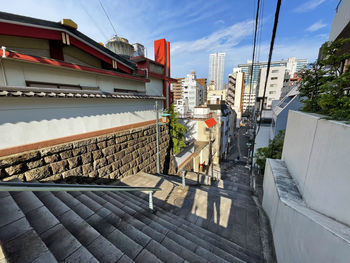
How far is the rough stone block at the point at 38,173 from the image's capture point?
351cm

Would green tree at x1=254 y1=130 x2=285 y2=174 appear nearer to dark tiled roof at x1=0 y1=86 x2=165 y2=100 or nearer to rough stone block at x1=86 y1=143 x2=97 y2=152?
rough stone block at x1=86 y1=143 x2=97 y2=152

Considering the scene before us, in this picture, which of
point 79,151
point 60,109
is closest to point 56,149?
point 79,151

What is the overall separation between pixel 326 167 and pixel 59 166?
6069mm

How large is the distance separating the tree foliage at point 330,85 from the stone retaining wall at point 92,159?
6138 mm

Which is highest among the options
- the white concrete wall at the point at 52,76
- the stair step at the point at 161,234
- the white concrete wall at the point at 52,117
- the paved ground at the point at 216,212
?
the white concrete wall at the point at 52,76

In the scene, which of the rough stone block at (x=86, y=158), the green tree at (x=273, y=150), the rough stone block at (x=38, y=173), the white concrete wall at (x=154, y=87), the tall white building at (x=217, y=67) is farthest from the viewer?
the tall white building at (x=217, y=67)

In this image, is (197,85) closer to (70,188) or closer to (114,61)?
(114,61)

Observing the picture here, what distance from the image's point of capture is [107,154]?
5.38 meters

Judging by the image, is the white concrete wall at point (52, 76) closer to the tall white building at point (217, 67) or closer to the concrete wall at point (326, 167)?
the concrete wall at point (326, 167)

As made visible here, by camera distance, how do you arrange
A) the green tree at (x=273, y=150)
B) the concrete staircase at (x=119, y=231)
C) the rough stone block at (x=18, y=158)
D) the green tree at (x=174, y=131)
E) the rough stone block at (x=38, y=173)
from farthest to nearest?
the green tree at (x=174, y=131) < the green tree at (x=273, y=150) < the rough stone block at (x=38, y=173) < the rough stone block at (x=18, y=158) < the concrete staircase at (x=119, y=231)

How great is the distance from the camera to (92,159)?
16.0ft

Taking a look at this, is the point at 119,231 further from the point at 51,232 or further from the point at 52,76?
the point at 52,76

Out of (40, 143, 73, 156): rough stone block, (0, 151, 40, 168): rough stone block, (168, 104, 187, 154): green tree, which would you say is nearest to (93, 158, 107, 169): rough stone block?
(40, 143, 73, 156): rough stone block

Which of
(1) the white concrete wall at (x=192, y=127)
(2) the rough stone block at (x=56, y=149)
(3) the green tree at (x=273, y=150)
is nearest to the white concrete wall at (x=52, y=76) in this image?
(2) the rough stone block at (x=56, y=149)
